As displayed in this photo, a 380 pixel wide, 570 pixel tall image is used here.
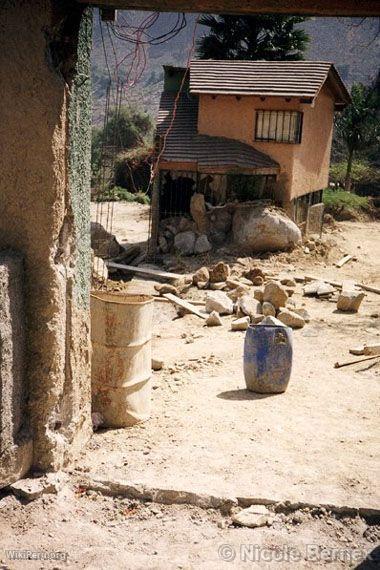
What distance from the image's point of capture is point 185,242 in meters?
15.7

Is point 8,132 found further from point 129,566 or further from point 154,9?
point 129,566

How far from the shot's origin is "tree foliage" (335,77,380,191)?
28141 mm

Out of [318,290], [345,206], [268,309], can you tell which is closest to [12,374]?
[268,309]

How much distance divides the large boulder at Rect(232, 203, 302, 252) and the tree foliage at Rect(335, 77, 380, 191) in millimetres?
14049

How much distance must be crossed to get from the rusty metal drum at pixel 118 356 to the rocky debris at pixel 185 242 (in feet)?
31.8

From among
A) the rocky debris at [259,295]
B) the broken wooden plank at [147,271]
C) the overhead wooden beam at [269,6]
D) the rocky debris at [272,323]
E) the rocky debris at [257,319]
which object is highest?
the overhead wooden beam at [269,6]

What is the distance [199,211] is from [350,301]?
5.63m

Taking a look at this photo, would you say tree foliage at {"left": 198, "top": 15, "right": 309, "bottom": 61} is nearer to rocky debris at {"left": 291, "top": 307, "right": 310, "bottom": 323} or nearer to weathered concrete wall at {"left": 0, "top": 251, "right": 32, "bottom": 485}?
rocky debris at {"left": 291, "top": 307, "right": 310, "bottom": 323}

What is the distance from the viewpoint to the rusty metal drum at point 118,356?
565cm

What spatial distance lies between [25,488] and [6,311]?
123cm

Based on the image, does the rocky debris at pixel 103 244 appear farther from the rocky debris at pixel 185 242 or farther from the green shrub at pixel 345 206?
the green shrub at pixel 345 206

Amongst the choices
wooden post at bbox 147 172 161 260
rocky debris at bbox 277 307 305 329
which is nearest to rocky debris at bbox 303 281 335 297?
rocky debris at bbox 277 307 305 329

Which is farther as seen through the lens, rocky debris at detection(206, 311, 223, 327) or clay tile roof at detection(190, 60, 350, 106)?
clay tile roof at detection(190, 60, 350, 106)

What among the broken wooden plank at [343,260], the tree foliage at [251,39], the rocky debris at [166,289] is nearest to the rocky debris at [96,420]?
the rocky debris at [166,289]
